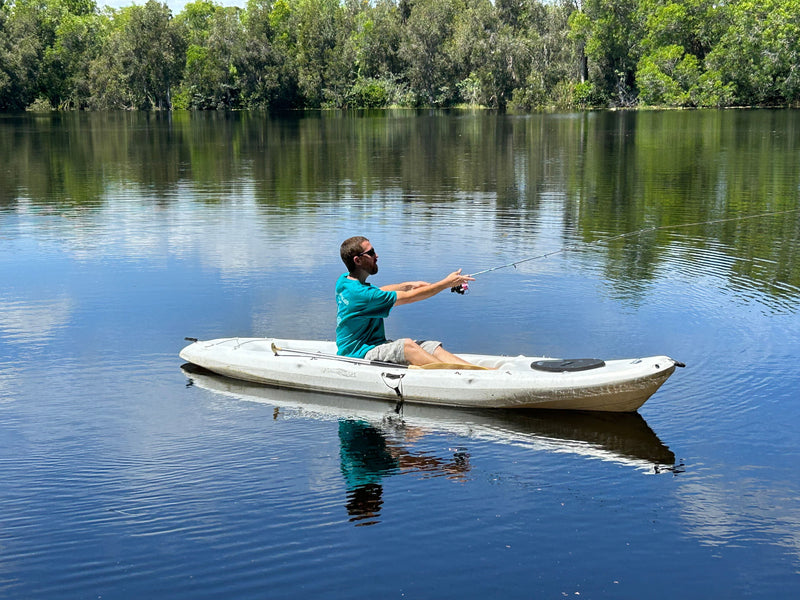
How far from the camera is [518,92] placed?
318 feet

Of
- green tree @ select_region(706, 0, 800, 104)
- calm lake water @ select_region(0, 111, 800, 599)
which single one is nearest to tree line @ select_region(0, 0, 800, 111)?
green tree @ select_region(706, 0, 800, 104)

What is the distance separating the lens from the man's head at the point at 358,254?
10.4 metres

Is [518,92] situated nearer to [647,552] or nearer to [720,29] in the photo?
[720,29]

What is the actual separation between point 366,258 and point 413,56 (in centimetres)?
10180

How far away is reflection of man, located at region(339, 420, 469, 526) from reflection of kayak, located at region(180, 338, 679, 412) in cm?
87

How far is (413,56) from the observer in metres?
108

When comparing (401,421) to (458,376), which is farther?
(458,376)

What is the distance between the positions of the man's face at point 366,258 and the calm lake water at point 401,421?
1649 mm

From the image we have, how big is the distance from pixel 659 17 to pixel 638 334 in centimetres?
9044

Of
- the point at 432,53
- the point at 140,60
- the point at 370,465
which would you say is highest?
the point at 432,53

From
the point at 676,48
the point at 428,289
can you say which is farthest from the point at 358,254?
the point at 676,48

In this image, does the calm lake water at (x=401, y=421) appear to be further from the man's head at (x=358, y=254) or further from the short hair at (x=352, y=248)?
the short hair at (x=352, y=248)

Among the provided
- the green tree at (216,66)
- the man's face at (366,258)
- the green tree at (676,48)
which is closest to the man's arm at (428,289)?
the man's face at (366,258)

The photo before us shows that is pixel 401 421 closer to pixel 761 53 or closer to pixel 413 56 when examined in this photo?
pixel 761 53
